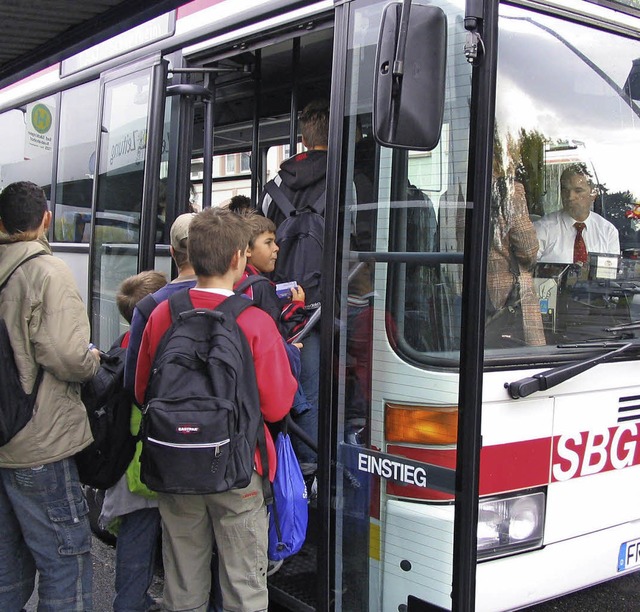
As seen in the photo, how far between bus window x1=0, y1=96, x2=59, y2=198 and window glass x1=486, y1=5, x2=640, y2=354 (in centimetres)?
363

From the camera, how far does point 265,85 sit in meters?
4.91

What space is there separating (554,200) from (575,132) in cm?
26

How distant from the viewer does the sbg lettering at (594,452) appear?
2.62 m

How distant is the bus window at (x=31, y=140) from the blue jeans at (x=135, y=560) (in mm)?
3078

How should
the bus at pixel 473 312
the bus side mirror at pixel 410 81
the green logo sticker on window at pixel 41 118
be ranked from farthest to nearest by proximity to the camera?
1. the green logo sticker on window at pixel 41 118
2. the bus at pixel 473 312
3. the bus side mirror at pixel 410 81

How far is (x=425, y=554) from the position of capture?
2.40m

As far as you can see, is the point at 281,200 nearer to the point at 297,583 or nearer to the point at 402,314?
the point at 402,314

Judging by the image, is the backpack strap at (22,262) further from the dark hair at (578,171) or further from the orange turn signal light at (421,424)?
the dark hair at (578,171)

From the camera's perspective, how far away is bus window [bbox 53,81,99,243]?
4.71 metres

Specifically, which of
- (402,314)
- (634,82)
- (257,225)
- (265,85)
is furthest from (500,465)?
(265,85)

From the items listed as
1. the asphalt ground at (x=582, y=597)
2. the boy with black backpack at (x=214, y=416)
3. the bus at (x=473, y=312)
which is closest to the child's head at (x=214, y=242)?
the boy with black backpack at (x=214, y=416)

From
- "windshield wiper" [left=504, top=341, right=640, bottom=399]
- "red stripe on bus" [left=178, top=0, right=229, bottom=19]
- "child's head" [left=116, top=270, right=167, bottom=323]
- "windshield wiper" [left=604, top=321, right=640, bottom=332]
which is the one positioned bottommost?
"windshield wiper" [left=504, top=341, right=640, bottom=399]

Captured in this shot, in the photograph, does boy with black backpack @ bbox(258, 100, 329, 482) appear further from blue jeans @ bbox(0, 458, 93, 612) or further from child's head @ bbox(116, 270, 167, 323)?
blue jeans @ bbox(0, 458, 93, 612)

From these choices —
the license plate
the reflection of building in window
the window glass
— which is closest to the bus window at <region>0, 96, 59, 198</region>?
the reflection of building in window
